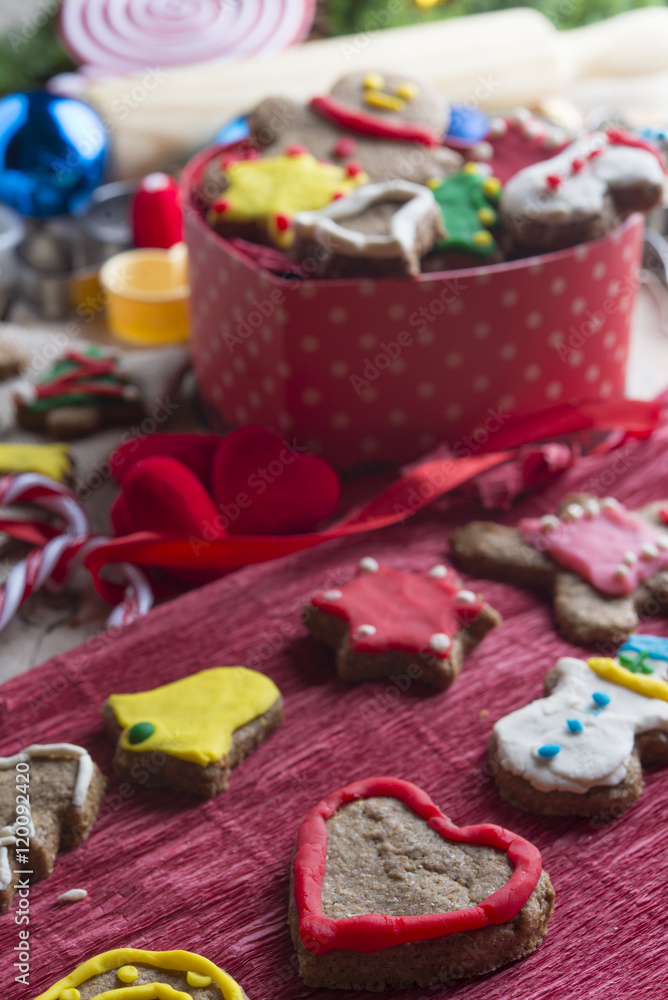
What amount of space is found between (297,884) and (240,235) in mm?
833

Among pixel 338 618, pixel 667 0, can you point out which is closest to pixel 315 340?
pixel 338 618

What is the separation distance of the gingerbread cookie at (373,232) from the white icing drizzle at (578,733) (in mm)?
517

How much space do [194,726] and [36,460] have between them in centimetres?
56

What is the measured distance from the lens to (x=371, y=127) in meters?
1.48

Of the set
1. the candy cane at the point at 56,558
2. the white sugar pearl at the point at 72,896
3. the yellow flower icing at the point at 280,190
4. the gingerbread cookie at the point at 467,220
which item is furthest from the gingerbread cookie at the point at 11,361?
the white sugar pearl at the point at 72,896

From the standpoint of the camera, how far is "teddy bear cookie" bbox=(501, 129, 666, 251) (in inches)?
52.2

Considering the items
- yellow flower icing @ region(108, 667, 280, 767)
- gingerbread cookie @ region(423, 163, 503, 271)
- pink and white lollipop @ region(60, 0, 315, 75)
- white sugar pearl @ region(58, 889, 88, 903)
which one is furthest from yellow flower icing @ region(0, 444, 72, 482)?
pink and white lollipop @ region(60, 0, 315, 75)

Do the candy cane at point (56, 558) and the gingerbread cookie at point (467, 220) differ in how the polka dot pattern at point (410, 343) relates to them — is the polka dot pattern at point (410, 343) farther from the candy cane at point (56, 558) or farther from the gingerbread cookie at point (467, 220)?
the candy cane at point (56, 558)

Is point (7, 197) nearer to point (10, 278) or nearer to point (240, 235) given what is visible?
point (10, 278)

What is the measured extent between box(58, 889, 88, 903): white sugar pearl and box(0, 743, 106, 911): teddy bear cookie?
3 cm

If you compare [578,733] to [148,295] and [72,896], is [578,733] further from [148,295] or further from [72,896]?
[148,295]

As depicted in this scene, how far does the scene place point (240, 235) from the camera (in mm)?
1401

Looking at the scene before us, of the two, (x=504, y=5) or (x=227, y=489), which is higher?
(x=504, y=5)

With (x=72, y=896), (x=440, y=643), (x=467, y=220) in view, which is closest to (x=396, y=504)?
(x=440, y=643)
